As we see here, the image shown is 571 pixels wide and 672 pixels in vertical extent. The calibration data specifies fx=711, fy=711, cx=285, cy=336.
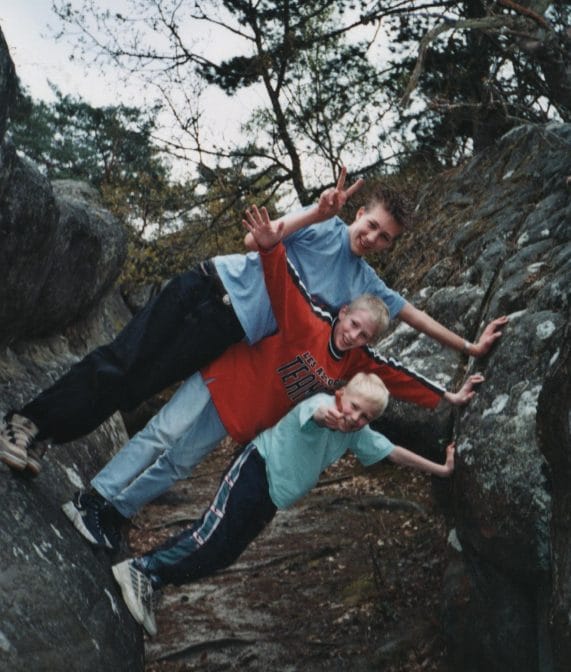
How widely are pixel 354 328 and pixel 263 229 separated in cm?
84

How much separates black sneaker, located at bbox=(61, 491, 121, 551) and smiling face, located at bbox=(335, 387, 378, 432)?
60.4 inches

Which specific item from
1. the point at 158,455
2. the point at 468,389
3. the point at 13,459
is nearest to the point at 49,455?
the point at 158,455

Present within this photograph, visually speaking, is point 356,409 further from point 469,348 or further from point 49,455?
point 49,455

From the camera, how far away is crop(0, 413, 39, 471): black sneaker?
368cm

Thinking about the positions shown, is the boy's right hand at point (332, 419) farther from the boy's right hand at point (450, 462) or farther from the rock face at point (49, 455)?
the rock face at point (49, 455)

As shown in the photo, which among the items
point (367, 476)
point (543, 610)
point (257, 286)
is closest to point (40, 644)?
point (257, 286)

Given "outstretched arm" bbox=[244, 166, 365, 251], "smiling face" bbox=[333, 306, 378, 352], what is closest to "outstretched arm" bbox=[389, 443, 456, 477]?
"smiling face" bbox=[333, 306, 378, 352]

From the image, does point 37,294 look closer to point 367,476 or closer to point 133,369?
point 133,369

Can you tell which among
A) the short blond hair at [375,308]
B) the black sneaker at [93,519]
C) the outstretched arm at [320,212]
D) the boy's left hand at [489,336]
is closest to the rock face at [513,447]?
the boy's left hand at [489,336]

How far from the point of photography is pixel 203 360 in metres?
4.16

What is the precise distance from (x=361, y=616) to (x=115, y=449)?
2664 millimetres

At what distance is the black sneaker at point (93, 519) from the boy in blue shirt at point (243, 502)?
199mm

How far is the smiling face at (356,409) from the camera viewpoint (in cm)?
366

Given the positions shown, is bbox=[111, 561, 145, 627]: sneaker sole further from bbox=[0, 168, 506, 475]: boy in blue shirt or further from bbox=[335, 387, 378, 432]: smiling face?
bbox=[335, 387, 378, 432]: smiling face
